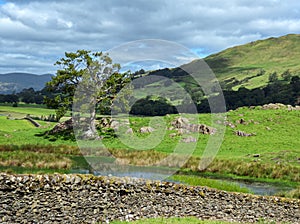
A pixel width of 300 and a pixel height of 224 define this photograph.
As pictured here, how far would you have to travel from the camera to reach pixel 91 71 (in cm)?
4397

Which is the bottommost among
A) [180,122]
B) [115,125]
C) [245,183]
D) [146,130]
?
[245,183]

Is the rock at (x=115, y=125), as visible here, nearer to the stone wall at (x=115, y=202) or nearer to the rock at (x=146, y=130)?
the rock at (x=146, y=130)

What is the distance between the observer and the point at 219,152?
36562 millimetres

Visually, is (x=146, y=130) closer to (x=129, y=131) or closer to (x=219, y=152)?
(x=129, y=131)

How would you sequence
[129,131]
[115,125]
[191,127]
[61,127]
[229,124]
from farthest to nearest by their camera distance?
[229,124] → [115,125] → [61,127] → [191,127] → [129,131]

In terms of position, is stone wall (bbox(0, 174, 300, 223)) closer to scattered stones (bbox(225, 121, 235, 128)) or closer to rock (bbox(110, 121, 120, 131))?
scattered stones (bbox(225, 121, 235, 128))

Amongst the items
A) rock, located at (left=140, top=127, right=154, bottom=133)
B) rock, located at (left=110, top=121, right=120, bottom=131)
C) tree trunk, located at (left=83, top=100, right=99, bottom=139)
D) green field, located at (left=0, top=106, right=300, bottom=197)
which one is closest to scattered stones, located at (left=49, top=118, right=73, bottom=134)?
green field, located at (left=0, top=106, right=300, bottom=197)

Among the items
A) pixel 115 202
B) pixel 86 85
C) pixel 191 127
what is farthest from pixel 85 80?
pixel 115 202

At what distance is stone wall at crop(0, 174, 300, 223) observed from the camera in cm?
1328

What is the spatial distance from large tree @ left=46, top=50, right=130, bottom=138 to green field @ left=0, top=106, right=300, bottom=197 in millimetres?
4111

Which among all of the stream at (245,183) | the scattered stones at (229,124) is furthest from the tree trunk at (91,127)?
the scattered stones at (229,124)

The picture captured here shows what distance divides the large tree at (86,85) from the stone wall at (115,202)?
2729 centimetres

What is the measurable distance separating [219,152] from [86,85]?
58.5 feet

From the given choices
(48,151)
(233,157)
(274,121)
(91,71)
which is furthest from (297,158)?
(91,71)
